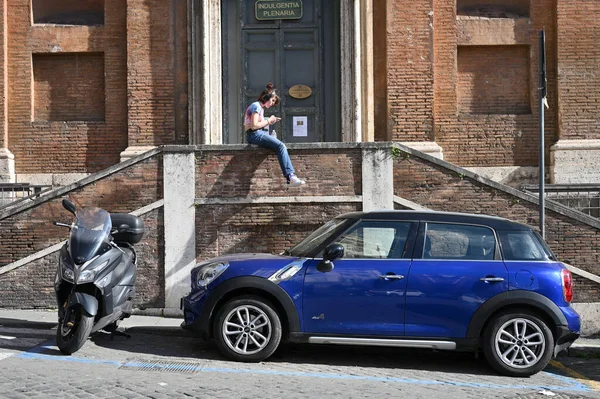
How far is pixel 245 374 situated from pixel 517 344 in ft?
8.95

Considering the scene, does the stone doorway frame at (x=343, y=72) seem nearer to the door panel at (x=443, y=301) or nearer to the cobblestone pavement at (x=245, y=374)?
the cobblestone pavement at (x=245, y=374)

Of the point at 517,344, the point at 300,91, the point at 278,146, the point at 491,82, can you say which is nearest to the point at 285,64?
the point at 300,91

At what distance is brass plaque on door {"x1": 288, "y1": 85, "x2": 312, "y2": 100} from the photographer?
1458 centimetres

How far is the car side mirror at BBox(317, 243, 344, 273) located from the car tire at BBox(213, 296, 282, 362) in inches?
26.0

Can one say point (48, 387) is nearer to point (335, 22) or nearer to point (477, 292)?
point (477, 292)

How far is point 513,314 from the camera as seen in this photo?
7.34m

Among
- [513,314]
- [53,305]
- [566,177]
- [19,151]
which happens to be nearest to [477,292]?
Result: [513,314]

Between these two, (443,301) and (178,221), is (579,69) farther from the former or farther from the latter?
(443,301)

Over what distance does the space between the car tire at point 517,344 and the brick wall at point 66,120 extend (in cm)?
923

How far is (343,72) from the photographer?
14.2m

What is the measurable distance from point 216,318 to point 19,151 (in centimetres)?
868

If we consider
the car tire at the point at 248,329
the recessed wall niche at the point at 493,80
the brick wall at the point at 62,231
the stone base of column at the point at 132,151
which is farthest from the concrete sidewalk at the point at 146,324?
the recessed wall niche at the point at 493,80

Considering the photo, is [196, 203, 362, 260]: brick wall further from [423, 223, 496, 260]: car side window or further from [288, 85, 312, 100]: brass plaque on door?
[288, 85, 312, 100]: brass plaque on door

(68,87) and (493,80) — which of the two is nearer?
(493,80)
